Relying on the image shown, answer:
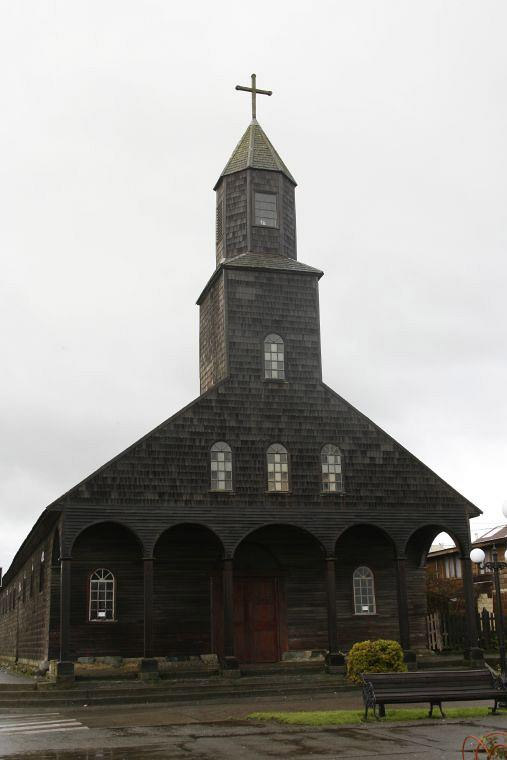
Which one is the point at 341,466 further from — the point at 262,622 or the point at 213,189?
the point at 213,189

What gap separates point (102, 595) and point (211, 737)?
1207 centimetres

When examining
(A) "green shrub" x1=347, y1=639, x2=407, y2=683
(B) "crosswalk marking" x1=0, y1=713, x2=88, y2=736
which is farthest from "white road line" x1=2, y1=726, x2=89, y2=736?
(A) "green shrub" x1=347, y1=639, x2=407, y2=683

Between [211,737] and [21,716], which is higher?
[211,737]

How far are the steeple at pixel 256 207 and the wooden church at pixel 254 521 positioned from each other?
0.73 ft

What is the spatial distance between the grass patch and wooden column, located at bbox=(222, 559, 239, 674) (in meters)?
6.80

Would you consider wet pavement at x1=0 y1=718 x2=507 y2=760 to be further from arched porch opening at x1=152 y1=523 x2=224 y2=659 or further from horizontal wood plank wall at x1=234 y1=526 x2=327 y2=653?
horizontal wood plank wall at x1=234 y1=526 x2=327 y2=653

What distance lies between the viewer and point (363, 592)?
28.1 metres

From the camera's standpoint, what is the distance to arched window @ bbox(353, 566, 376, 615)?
28.0 metres

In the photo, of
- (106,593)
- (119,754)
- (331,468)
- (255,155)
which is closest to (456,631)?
(331,468)

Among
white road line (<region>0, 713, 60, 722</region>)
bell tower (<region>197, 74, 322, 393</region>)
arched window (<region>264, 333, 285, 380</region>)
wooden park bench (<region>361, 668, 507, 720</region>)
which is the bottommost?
white road line (<region>0, 713, 60, 722</region>)

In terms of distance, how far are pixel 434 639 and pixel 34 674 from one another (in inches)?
648

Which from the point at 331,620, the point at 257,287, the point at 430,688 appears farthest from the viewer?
the point at 257,287

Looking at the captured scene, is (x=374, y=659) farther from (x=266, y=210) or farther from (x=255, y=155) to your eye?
(x=255, y=155)

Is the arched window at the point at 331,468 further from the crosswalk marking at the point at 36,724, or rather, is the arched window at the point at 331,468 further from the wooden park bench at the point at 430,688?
the crosswalk marking at the point at 36,724
